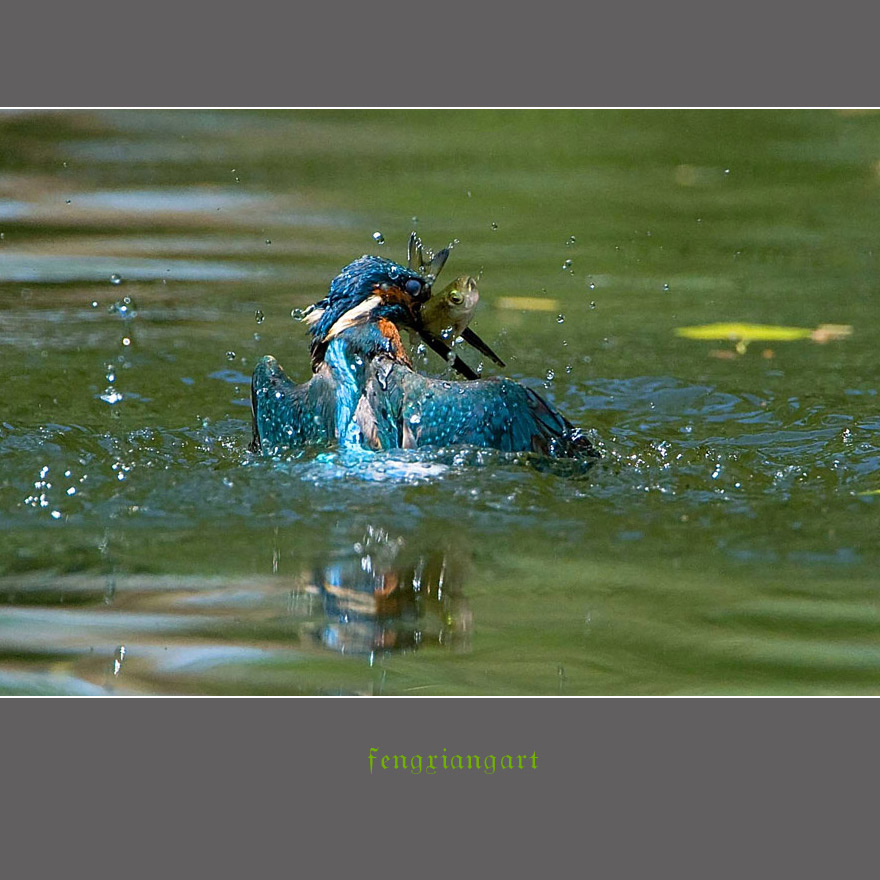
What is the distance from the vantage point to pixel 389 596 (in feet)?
17.1

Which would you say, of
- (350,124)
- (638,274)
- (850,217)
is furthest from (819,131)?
(350,124)

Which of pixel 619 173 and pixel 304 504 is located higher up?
pixel 619 173

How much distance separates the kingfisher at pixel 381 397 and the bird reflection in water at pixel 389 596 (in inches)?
27.8

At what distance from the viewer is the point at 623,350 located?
8.42 meters

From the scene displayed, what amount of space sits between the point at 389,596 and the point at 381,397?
4.38 feet

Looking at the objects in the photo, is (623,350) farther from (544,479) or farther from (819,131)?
(819,131)

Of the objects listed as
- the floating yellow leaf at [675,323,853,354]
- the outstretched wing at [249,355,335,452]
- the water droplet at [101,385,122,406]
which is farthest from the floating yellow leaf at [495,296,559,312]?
the outstretched wing at [249,355,335,452]

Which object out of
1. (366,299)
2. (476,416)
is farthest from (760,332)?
(476,416)

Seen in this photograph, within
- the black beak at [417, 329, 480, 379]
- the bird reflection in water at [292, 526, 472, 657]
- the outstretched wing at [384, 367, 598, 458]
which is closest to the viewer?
the bird reflection in water at [292, 526, 472, 657]

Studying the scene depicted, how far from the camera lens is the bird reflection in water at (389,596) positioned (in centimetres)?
491

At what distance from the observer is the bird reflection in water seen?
491 centimetres

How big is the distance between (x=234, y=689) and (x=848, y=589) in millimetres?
2253

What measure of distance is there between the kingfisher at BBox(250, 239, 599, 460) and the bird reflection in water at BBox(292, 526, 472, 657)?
2.32ft

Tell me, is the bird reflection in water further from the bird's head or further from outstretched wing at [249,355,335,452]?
the bird's head
